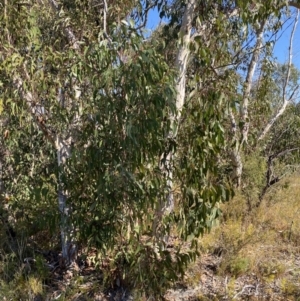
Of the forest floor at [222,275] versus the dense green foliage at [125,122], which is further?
the forest floor at [222,275]

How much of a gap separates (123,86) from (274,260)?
2703mm

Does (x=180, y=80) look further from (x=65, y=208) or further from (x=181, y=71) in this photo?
(x=65, y=208)

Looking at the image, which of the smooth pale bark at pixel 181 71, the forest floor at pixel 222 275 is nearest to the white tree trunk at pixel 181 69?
the smooth pale bark at pixel 181 71

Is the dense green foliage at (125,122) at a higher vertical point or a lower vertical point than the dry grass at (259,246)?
higher

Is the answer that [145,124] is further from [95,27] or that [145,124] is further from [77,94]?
[95,27]

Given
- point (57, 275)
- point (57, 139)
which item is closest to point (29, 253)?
point (57, 275)

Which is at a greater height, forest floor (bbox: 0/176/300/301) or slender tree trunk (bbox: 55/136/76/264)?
slender tree trunk (bbox: 55/136/76/264)

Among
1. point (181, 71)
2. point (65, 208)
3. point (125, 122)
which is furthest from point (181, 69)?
point (65, 208)

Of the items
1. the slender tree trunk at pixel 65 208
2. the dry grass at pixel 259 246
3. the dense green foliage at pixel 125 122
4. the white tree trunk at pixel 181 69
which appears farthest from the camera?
the dry grass at pixel 259 246

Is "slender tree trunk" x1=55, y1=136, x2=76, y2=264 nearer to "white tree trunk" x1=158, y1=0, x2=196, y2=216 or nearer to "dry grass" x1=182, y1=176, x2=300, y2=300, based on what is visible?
"white tree trunk" x1=158, y1=0, x2=196, y2=216

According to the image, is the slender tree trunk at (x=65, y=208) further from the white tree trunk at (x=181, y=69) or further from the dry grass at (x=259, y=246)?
the dry grass at (x=259, y=246)

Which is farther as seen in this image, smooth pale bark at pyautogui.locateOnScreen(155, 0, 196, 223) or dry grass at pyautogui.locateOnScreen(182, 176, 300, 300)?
dry grass at pyautogui.locateOnScreen(182, 176, 300, 300)

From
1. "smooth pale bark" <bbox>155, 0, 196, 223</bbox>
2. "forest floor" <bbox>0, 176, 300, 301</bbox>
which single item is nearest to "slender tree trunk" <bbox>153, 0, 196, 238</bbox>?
"smooth pale bark" <bbox>155, 0, 196, 223</bbox>

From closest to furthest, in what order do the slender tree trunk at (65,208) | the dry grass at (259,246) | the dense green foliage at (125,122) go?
1. the dense green foliage at (125,122)
2. the slender tree trunk at (65,208)
3. the dry grass at (259,246)
